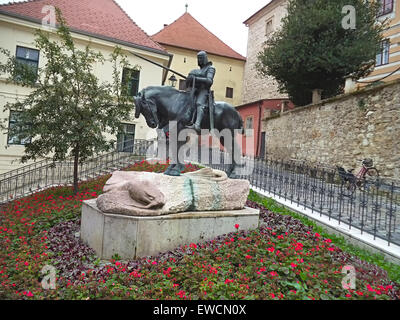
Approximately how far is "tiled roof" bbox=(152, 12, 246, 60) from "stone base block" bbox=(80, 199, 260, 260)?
88.0ft

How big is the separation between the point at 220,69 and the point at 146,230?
28.9m

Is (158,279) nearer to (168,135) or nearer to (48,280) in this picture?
(48,280)

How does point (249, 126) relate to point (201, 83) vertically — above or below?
above

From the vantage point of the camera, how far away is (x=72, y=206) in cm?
728

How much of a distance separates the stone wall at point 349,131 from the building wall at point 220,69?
47.9ft

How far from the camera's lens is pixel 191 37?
30672 millimetres

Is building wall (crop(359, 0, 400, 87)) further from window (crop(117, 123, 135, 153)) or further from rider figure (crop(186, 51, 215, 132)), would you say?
rider figure (crop(186, 51, 215, 132))

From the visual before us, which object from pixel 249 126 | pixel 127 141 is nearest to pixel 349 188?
pixel 127 141

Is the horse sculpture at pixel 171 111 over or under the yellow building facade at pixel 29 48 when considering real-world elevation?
under

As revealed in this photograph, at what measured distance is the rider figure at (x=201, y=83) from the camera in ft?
17.6

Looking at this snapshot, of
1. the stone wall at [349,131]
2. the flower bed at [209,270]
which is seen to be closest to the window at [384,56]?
the stone wall at [349,131]

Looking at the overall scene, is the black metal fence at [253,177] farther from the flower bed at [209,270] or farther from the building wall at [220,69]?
the building wall at [220,69]

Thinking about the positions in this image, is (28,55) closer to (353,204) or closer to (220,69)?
(353,204)
